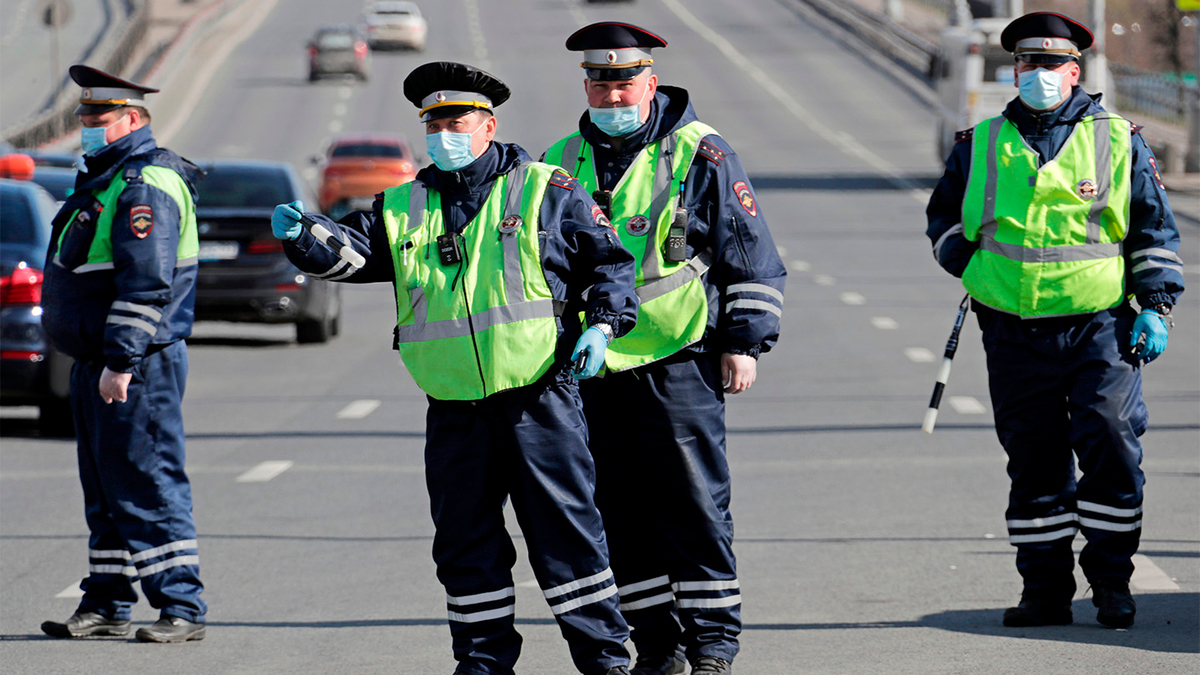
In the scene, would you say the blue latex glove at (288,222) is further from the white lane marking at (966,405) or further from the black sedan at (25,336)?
the white lane marking at (966,405)

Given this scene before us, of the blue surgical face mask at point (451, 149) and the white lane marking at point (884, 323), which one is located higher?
the blue surgical face mask at point (451, 149)

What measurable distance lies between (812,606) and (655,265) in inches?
74.5

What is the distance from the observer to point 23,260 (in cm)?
1195

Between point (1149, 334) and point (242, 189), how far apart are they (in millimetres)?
12102

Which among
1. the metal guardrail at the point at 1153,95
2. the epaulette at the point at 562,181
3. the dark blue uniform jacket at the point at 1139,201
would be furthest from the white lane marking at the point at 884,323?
the metal guardrail at the point at 1153,95

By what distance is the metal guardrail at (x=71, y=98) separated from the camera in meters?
42.1

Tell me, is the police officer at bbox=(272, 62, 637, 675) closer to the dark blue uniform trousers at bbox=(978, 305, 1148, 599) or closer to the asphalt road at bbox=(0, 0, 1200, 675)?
the asphalt road at bbox=(0, 0, 1200, 675)

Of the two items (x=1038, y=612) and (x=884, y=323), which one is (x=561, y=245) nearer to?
(x=1038, y=612)

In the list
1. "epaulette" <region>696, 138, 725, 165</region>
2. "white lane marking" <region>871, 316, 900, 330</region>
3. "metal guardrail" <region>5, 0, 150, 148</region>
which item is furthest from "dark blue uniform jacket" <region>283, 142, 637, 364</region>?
"metal guardrail" <region>5, 0, 150, 148</region>

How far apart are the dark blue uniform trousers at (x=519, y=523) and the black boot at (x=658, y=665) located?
0.52 m

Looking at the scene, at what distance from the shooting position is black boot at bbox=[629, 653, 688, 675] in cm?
586

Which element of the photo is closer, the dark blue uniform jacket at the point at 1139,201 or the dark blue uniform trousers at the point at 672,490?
the dark blue uniform trousers at the point at 672,490

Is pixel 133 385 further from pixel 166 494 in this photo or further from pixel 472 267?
pixel 472 267

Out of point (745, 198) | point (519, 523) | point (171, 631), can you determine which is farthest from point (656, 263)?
point (171, 631)
